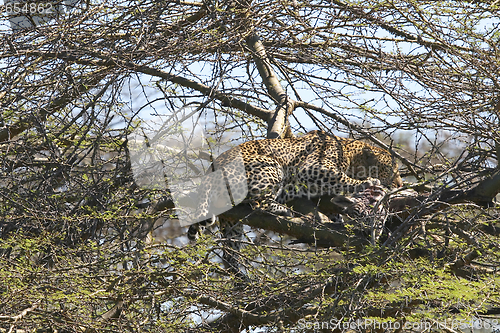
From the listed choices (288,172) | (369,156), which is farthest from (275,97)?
(369,156)

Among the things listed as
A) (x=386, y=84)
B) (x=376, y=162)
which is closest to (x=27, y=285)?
(x=386, y=84)

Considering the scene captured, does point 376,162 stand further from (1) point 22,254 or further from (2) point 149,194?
(1) point 22,254

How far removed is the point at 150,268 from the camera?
575 cm

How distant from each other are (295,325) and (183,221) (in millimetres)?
2341

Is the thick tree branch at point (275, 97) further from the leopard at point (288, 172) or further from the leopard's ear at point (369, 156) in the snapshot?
the leopard's ear at point (369, 156)

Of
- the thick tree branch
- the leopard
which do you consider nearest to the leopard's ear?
the leopard

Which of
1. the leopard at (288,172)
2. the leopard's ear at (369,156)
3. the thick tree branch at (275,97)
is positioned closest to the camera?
the leopard at (288,172)

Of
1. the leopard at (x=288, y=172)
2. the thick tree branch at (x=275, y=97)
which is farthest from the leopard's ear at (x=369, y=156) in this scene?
the thick tree branch at (x=275, y=97)

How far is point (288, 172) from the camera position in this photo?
26.3 ft

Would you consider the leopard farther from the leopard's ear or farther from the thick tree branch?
the thick tree branch

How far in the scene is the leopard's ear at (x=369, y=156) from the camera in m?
8.59

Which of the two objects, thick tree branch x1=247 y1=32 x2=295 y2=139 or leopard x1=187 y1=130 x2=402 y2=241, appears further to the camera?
thick tree branch x1=247 y1=32 x2=295 y2=139

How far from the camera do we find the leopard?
23.5 ft

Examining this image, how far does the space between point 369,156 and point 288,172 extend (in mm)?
1581
